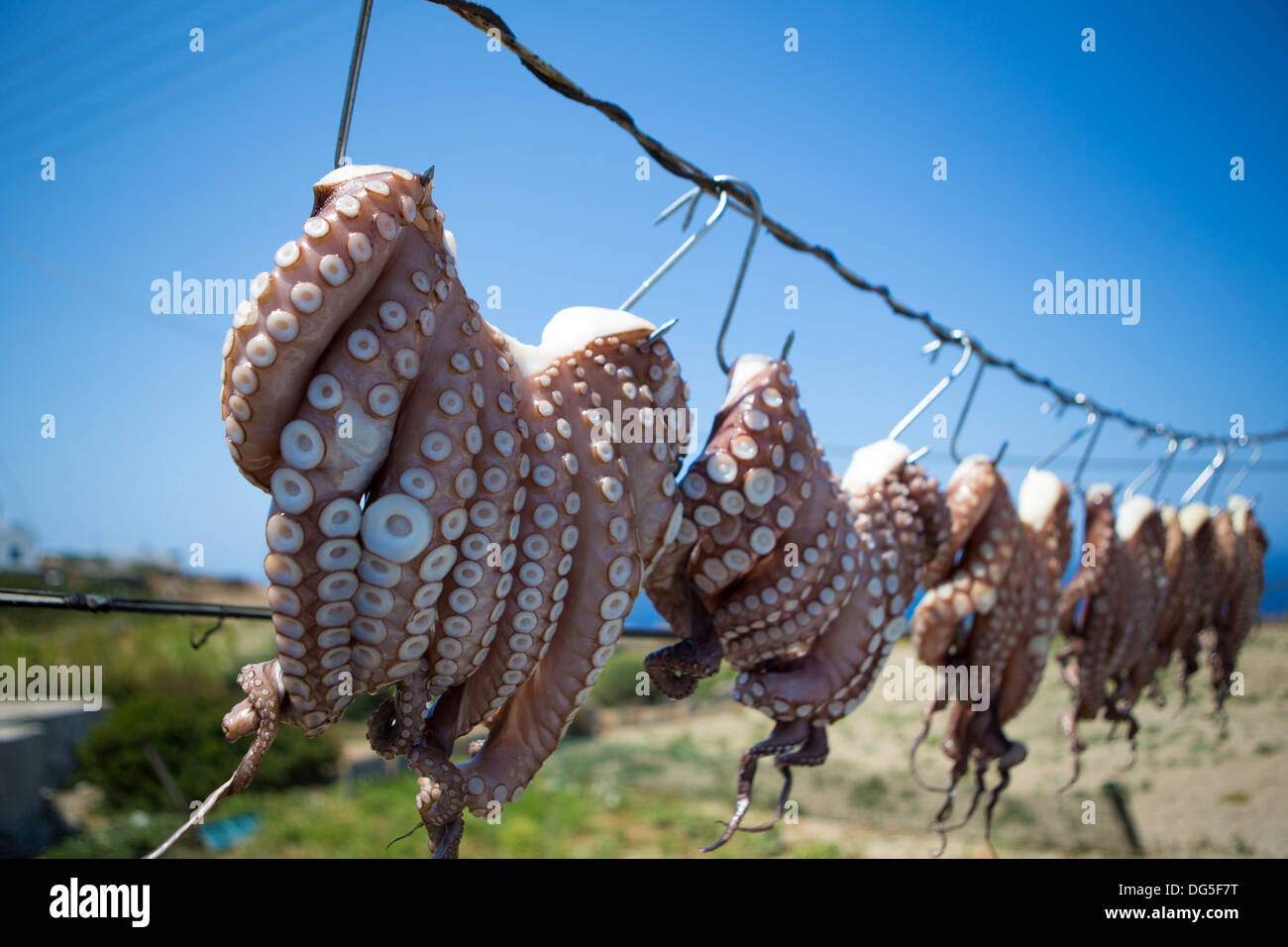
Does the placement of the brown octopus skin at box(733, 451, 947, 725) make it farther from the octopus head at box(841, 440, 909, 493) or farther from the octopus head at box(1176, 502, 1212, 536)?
the octopus head at box(1176, 502, 1212, 536)

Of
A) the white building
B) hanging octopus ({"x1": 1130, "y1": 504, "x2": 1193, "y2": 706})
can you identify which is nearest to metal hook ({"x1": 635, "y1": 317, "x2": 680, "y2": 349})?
hanging octopus ({"x1": 1130, "y1": 504, "x2": 1193, "y2": 706})

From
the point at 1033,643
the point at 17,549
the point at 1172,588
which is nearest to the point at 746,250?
the point at 1033,643

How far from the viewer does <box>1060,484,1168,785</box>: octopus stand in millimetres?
2354

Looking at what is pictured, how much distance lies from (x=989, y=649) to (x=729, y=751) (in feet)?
26.3

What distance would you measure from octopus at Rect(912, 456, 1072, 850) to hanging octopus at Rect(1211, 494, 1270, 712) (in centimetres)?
263

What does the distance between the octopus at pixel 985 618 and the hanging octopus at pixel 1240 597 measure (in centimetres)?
263

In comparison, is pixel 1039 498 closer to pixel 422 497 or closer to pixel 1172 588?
pixel 1172 588

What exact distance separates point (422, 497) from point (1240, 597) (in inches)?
176

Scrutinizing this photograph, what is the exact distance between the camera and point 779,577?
3.81 feet

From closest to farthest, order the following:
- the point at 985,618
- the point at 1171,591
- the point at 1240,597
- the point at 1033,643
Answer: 1. the point at 985,618
2. the point at 1033,643
3. the point at 1171,591
4. the point at 1240,597
